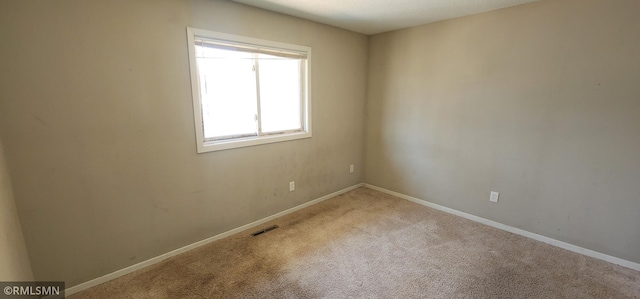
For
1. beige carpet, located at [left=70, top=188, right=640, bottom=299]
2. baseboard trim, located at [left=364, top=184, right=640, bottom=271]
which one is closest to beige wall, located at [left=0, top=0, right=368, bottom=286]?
beige carpet, located at [left=70, top=188, right=640, bottom=299]

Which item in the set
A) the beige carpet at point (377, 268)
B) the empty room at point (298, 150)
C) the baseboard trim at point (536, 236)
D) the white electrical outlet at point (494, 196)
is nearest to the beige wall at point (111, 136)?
the empty room at point (298, 150)

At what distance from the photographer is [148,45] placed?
1.97m

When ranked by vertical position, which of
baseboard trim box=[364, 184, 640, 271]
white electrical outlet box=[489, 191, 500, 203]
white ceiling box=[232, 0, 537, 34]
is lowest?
baseboard trim box=[364, 184, 640, 271]

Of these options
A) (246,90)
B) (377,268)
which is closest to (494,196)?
(377,268)

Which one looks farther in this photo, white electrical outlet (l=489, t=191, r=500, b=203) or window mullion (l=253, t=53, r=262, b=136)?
white electrical outlet (l=489, t=191, r=500, b=203)

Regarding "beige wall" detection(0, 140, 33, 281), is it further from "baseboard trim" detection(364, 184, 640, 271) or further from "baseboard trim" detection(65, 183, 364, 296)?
"baseboard trim" detection(364, 184, 640, 271)

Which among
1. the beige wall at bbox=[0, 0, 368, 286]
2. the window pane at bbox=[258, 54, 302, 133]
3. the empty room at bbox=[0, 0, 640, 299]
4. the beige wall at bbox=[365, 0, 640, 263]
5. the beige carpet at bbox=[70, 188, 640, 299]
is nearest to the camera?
the beige wall at bbox=[0, 0, 368, 286]

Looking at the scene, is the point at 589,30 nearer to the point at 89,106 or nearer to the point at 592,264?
the point at 592,264

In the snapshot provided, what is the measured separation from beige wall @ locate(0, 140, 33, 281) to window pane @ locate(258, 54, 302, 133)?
1.84 metres

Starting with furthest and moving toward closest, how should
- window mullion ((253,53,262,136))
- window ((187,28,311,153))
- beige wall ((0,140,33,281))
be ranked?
window mullion ((253,53,262,136))
window ((187,28,311,153))
beige wall ((0,140,33,281))

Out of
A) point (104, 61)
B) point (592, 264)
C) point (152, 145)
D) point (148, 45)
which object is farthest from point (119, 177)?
point (592, 264)

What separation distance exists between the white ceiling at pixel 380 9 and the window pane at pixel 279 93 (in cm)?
50

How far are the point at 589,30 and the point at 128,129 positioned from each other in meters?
3.75

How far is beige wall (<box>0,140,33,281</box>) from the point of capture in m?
1.30
